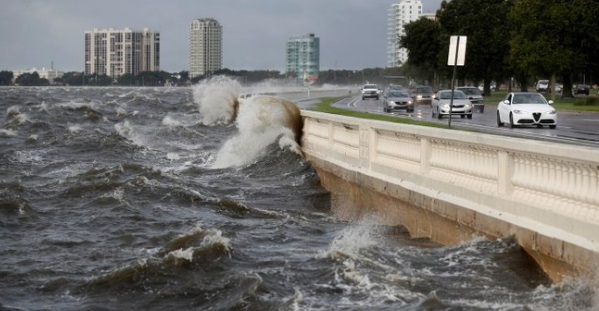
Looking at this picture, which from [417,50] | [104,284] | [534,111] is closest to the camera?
[104,284]

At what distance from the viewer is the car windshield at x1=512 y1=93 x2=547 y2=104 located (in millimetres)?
39688

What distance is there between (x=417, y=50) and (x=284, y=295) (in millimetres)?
106548

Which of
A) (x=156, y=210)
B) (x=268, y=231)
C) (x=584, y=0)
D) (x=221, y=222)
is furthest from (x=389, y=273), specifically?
(x=584, y=0)

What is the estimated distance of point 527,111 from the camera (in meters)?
38.5

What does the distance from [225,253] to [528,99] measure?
30309 millimetres

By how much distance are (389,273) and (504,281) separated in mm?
1134

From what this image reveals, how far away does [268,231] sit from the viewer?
46.0 feet

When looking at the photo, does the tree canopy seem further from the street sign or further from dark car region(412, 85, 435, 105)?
the street sign

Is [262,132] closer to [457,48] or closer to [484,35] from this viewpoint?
[457,48]

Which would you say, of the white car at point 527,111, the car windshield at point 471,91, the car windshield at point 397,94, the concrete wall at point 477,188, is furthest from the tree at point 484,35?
the concrete wall at point 477,188

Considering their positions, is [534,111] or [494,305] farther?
[534,111]

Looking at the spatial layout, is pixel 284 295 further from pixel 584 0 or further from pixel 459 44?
pixel 584 0

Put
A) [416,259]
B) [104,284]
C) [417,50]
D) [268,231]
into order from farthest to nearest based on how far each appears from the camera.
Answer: [417,50] < [268,231] < [416,259] < [104,284]

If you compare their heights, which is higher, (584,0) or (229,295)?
(584,0)
